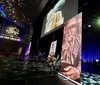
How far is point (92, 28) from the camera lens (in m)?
7.11

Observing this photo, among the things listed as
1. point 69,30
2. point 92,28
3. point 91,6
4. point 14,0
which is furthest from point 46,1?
point 69,30

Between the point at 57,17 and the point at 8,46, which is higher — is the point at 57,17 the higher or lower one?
the higher one

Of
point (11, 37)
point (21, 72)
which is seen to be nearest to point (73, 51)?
point (21, 72)

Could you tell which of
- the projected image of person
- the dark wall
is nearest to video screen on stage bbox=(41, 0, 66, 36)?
the projected image of person

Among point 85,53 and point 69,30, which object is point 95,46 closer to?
point 85,53

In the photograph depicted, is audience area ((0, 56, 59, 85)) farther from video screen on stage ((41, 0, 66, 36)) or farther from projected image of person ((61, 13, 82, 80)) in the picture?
video screen on stage ((41, 0, 66, 36))

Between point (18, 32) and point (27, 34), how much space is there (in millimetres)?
1457

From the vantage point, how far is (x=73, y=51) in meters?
2.61

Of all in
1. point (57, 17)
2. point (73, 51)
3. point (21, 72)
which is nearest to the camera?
point (73, 51)

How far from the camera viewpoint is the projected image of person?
2387mm

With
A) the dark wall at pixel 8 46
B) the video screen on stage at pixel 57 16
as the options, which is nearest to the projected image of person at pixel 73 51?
the video screen on stage at pixel 57 16

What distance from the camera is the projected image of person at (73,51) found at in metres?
2.39

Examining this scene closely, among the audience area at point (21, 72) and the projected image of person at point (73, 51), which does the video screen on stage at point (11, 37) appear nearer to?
the audience area at point (21, 72)

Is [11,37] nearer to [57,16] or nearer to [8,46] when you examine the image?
[8,46]
